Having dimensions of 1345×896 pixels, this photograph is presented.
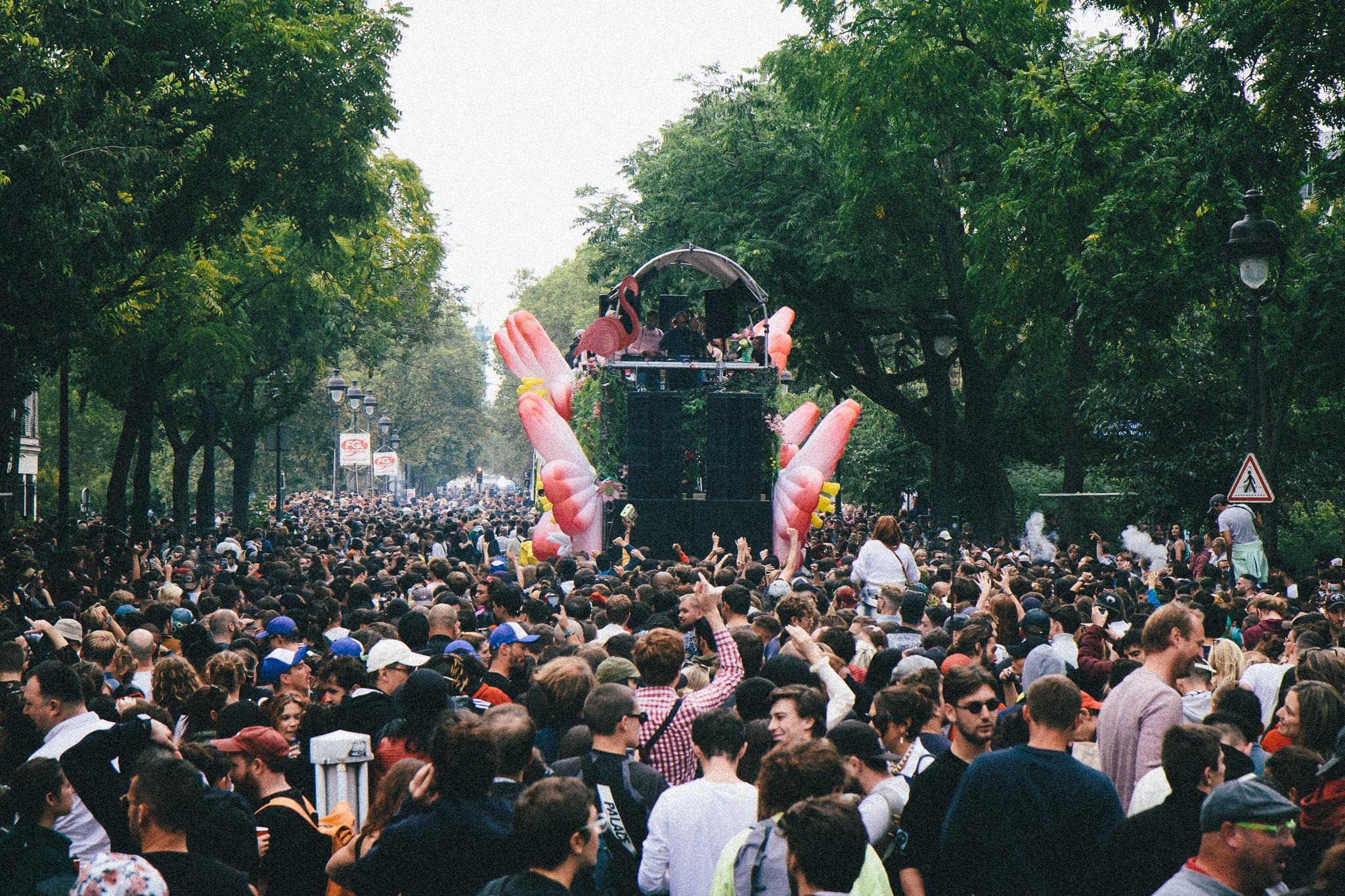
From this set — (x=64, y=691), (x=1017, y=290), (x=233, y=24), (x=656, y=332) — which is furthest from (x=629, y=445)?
(x=64, y=691)

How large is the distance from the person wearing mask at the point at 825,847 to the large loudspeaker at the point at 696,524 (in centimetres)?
1914

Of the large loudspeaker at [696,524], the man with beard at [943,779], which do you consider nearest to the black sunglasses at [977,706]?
the man with beard at [943,779]

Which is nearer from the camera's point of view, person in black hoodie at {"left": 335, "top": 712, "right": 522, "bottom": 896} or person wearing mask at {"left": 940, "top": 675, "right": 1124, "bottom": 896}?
person in black hoodie at {"left": 335, "top": 712, "right": 522, "bottom": 896}

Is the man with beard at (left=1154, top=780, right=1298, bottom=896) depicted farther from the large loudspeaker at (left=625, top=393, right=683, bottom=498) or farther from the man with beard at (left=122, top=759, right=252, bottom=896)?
the large loudspeaker at (left=625, top=393, right=683, bottom=498)

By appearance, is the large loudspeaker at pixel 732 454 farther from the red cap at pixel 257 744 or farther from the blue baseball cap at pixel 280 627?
the red cap at pixel 257 744

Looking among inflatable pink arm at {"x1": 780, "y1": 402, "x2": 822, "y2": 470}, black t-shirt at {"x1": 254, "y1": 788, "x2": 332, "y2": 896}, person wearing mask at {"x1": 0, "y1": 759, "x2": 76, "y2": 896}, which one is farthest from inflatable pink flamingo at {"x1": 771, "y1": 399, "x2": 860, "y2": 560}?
person wearing mask at {"x1": 0, "y1": 759, "x2": 76, "y2": 896}

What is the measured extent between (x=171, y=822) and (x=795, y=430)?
2158cm

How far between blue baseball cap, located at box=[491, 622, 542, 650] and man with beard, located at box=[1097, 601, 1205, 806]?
3.57 metres

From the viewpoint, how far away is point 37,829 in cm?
537

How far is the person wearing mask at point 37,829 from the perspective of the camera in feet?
17.1

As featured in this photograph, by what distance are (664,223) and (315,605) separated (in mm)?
23124

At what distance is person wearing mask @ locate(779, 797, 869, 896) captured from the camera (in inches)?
159

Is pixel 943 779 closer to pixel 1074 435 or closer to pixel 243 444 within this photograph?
pixel 1074 435

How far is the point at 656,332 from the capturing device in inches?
981
